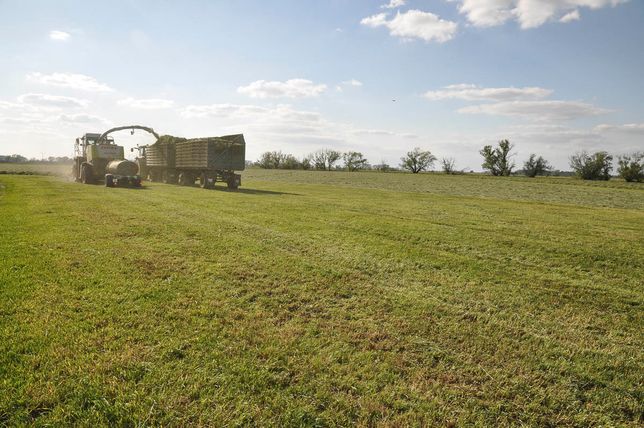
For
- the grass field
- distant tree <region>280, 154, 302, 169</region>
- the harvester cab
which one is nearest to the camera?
the grass field

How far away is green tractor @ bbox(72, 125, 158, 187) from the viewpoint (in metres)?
25.8

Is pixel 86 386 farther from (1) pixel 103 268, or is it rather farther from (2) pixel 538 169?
(2) pixel 538 169

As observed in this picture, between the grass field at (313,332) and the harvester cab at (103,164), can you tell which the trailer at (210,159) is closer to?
the harvester cab at (103,164)

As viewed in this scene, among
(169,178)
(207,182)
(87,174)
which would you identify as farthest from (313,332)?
(169,178)

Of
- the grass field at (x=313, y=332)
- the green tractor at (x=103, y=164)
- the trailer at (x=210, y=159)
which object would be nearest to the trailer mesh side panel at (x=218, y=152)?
the trailer at (x=210, y=159)

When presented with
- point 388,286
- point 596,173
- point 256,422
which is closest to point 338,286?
point 388,286

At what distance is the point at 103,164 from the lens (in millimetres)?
29047

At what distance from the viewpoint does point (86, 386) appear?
11.1 ft

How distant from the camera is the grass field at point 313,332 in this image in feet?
10.7

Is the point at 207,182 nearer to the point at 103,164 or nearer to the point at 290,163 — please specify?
the point at 103,164

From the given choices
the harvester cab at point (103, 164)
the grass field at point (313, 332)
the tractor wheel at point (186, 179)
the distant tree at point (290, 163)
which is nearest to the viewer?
the grass field at point (313, 332)

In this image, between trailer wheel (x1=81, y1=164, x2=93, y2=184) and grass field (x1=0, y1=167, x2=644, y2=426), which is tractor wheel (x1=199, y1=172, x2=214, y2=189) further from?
grass field (x1=0, y1=167, x2=644, y2=426)

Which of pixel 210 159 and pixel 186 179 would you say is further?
pixel 186 179

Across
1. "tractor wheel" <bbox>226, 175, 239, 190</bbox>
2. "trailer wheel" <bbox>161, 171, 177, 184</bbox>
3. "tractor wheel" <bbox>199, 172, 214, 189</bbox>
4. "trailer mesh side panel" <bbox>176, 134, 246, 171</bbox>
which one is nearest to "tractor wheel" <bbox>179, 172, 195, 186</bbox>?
"trailer mesh side panel" <bbox>176, 134, 246, 171</bbox>
